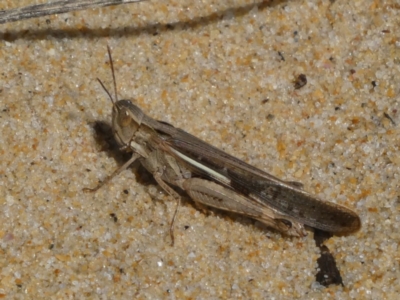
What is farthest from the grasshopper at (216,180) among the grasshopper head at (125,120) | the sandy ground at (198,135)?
the sandy ground at (198,135)

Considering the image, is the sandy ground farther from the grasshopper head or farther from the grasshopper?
the grasshopper head

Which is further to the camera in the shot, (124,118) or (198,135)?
(198,135)

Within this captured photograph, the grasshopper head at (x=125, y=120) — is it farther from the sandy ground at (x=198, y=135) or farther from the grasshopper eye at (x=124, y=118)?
the sandy ground at (x=198, y=135)

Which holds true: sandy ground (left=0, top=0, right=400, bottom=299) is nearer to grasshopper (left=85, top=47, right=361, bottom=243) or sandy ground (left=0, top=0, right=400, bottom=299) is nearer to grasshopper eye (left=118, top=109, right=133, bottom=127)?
grasshopper (left=85, top=47, right=361, bottom=243)

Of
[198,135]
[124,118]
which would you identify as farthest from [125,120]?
[198,135]

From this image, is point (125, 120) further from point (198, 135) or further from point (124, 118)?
point (198, 135)

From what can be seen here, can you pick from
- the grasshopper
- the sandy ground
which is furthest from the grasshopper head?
the sandy ground

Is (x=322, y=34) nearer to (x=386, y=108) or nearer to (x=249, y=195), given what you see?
(x=386, y=108)
